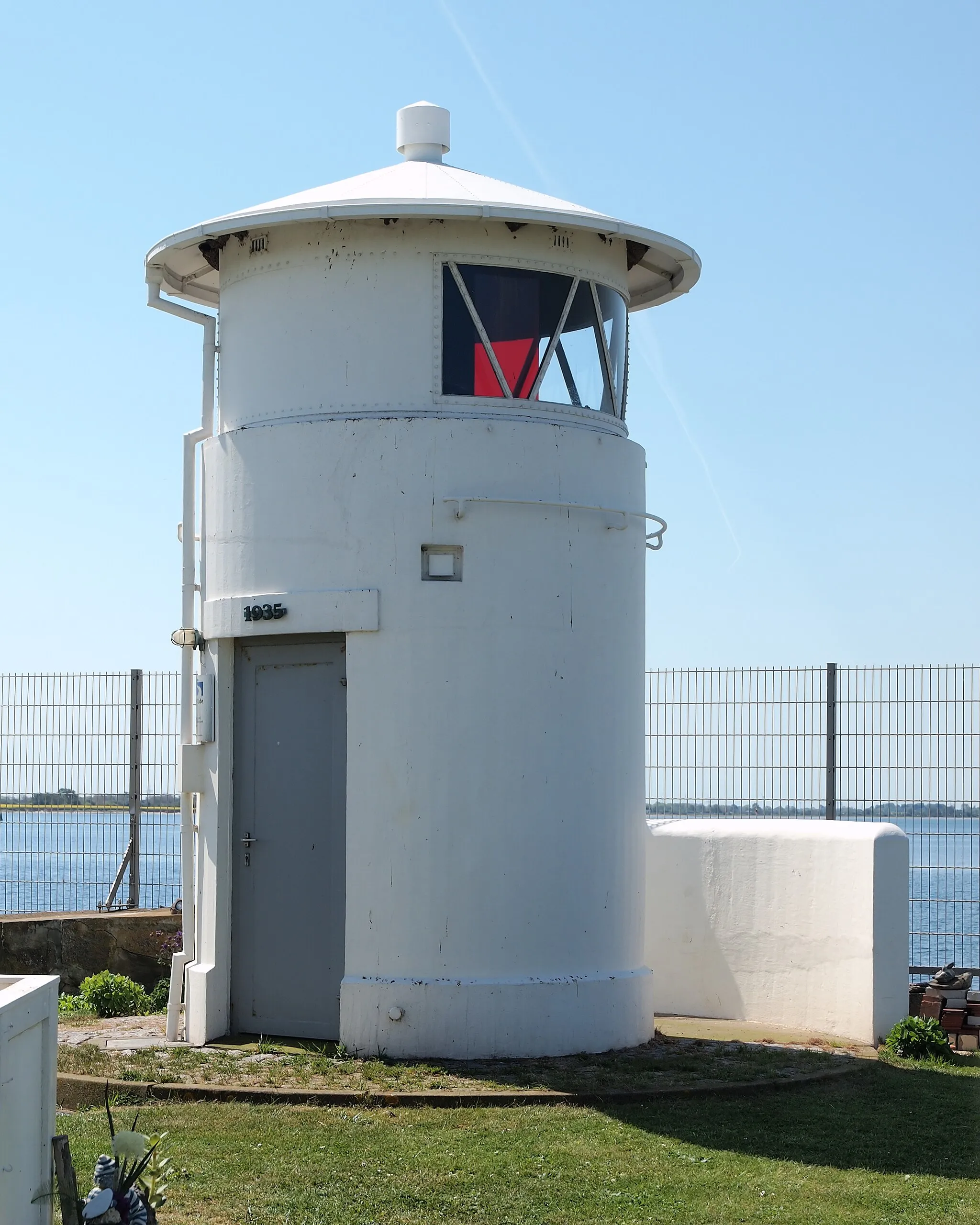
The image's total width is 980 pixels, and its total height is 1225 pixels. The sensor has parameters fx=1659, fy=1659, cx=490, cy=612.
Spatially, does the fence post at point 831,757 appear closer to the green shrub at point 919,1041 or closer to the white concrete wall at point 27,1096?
the green shrub at point 919,1041

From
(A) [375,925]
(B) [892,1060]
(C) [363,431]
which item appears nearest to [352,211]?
(C) [363,431]

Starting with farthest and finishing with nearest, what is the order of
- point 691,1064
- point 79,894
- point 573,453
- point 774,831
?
point 79,894 < point 774,831 < point 573,453 < point 691,1064

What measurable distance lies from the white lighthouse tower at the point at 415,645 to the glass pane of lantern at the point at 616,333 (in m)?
0.15

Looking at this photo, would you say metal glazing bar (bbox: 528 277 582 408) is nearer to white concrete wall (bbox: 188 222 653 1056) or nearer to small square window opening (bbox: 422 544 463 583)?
white concrete wall (bbox: 188 222 653 1056)

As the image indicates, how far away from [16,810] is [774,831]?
714 centimetres

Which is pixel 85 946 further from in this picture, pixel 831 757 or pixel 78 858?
pixel 831 757

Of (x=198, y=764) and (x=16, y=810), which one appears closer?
(x=198, y=764)

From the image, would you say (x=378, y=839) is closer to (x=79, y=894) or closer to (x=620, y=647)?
(x=620, y=647)

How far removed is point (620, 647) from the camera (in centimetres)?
1150

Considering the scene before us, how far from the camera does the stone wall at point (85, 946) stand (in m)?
14.0

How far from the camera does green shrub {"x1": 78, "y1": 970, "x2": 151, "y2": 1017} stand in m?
12.8

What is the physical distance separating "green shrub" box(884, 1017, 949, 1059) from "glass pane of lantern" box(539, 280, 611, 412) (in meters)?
4.78

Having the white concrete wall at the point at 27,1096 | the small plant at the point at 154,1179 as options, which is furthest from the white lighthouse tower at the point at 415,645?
the white concrete wall at the point at 27,1096

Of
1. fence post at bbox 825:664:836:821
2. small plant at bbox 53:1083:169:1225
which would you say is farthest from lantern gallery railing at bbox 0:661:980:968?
small plant at bbox 53:1083:169:1225
